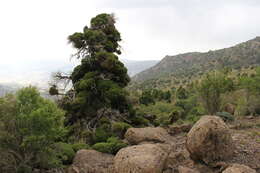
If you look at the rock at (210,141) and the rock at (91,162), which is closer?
the rock at (210,141)

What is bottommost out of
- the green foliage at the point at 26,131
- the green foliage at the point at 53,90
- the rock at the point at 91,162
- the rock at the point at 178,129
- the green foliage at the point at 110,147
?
the rock at the point at 91,162

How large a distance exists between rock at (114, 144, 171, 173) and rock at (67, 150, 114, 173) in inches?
65.1

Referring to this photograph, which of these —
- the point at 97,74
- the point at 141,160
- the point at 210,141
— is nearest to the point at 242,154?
the point at 210,141

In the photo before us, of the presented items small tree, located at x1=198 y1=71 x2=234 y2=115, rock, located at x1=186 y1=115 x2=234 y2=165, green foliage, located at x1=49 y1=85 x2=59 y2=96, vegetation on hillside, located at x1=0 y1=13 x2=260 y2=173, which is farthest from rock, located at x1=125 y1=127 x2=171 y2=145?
green foliage, located at x1=49 y1=85 x2=59 y2=96

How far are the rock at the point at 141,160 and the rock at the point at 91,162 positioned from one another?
1.65 meters

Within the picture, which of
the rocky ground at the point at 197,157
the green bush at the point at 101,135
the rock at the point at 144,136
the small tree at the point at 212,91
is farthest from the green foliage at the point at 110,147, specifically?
the small tree at the point at 212,91

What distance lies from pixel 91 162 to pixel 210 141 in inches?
215

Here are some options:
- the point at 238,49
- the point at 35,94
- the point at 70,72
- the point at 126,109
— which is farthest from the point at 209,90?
the point at 238,49

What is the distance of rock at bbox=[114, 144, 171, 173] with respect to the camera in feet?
27.9

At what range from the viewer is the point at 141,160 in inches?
340

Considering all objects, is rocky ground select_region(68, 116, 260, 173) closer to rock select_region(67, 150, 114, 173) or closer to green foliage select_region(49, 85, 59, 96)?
rock select_region(67, 150, 114, 173)

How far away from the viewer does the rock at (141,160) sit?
851 cm

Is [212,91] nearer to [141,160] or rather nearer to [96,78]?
[96,78]

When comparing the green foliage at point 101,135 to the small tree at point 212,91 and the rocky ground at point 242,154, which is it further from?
the small tree at point 212,91
